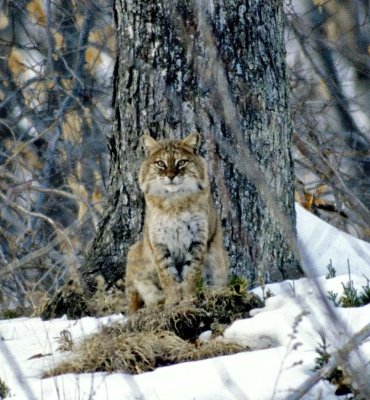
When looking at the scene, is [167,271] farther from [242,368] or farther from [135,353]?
[242,368]

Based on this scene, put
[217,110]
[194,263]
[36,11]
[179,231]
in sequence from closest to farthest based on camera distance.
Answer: [194,263] < [179,231] < [217,110] < [36,11]

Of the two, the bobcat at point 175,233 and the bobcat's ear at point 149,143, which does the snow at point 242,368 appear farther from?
the bobcat's ear at point 149,143

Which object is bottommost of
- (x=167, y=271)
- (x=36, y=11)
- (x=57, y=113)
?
(x=167, y=271)

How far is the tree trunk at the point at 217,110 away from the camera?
8.57 m

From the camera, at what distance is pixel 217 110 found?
8477mm

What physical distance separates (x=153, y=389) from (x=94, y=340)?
3.47 ft

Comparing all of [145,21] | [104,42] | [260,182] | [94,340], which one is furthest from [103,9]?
[260,182]

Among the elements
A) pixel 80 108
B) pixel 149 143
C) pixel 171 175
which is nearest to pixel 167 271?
pixel 171 175

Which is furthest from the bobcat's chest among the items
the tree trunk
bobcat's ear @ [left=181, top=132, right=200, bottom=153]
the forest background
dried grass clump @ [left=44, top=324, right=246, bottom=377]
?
the forest background

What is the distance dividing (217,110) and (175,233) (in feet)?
3.33

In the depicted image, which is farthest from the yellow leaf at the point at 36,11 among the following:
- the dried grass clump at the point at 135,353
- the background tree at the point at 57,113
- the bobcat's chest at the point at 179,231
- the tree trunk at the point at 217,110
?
the dried grass clump at the point at 135,353

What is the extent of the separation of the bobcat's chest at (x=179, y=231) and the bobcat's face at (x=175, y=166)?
24 centimetres

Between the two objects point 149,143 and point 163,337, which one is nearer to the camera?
point 163,337

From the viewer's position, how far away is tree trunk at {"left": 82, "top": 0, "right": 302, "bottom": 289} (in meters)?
8.57
